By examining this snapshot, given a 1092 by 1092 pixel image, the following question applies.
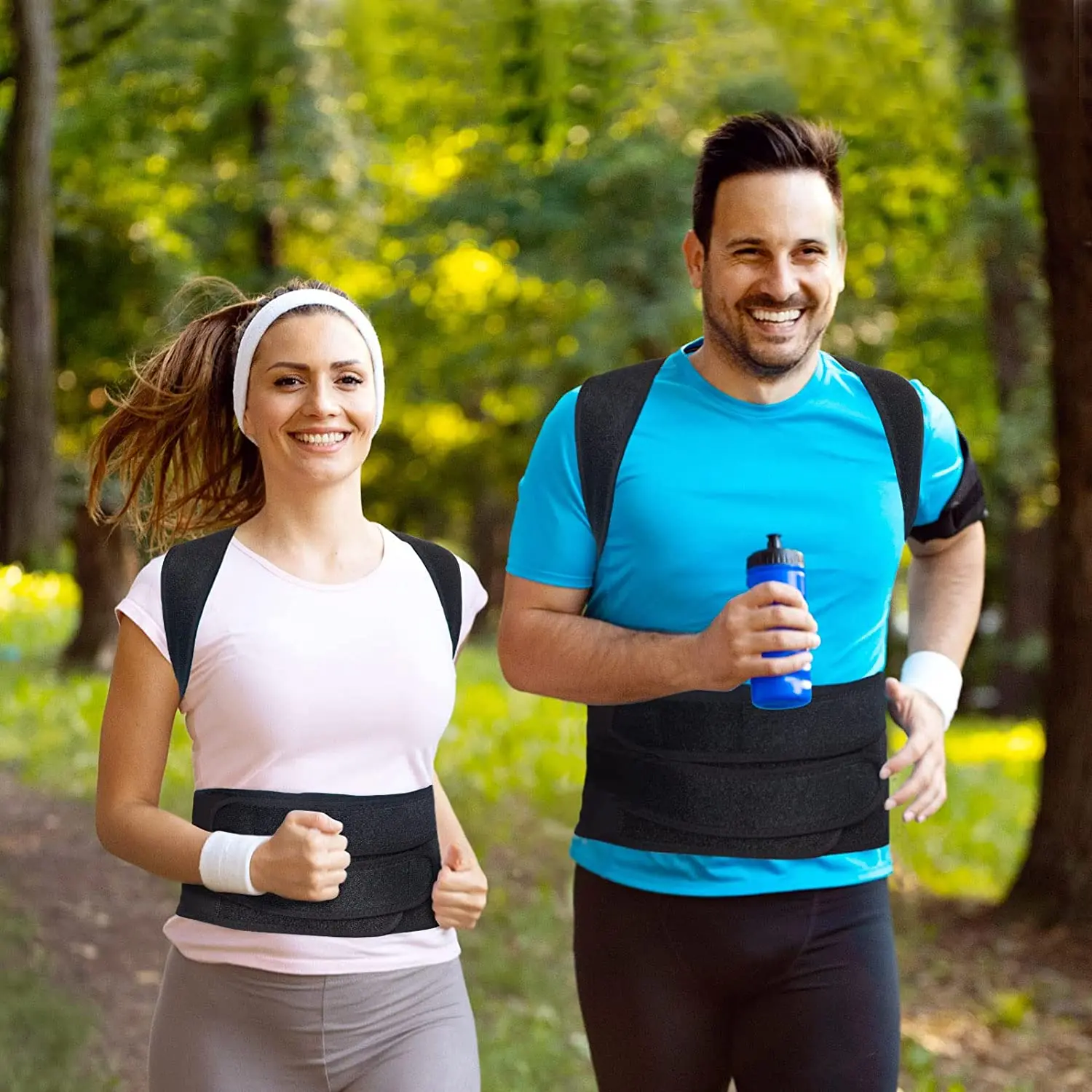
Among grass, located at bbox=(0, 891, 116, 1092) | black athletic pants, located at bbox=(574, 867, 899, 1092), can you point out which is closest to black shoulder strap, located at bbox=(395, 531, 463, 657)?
black athletic pants, located at bbox=(574, 867, 899, 1092)

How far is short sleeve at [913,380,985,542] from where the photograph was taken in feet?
10.2

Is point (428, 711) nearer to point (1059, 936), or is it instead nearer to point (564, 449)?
point (564, 449)

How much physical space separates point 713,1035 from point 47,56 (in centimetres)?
1339

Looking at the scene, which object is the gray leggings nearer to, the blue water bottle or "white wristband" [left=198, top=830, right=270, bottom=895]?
"white wristband" [left=198, top=830, right=270, bottom=895]

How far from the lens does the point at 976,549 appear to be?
3.25 m

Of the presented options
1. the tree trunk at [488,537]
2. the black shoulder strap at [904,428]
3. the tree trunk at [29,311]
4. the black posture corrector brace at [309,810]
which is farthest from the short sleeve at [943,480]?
the tree trunk at [488,537]

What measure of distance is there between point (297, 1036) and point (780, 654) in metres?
0.99

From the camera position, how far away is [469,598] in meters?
2.90

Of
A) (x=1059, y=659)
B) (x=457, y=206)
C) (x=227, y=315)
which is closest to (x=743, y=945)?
(x=227, y=315)

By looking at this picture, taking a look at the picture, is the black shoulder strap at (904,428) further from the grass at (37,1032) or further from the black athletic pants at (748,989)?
the grass at (37,1032)

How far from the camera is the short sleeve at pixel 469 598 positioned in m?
2.88

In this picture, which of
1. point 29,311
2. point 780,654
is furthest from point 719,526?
point 29,311

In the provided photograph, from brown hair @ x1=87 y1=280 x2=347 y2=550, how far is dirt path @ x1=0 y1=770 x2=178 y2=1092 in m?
3.35

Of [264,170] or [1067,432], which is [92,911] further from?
[264,170]
